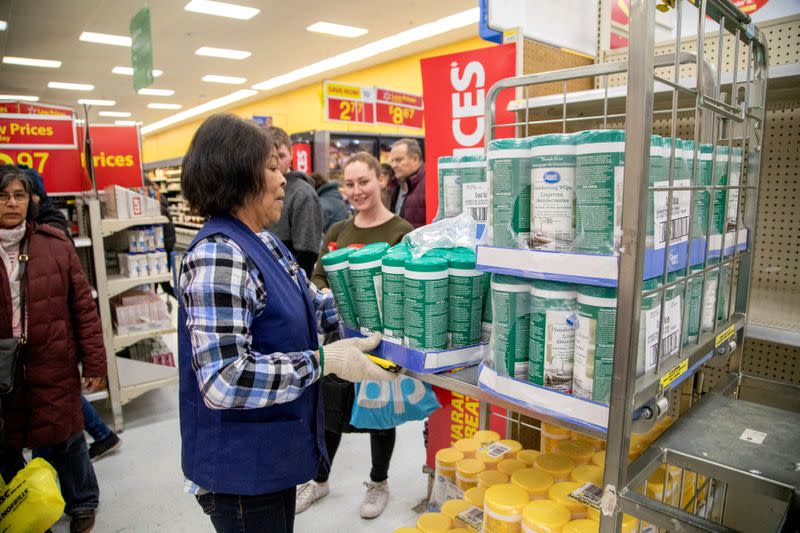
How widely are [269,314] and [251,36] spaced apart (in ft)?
31.5

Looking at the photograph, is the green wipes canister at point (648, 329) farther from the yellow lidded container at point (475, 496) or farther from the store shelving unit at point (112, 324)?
the store shelving unit at point (112, 324)

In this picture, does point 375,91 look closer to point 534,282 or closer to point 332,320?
point 332,320

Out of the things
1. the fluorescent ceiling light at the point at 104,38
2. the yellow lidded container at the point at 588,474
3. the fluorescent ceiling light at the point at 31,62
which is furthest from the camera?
the fluorescent ceiling light at the point at 31,62

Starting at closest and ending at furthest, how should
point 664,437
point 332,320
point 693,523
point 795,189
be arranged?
point 693,523
point 664,437
point 332,320
point 795,189

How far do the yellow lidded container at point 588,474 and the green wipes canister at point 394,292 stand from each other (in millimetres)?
583

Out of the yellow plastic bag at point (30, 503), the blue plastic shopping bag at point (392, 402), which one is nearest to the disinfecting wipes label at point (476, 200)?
the blue plastic shopping bag at point (392, 402)

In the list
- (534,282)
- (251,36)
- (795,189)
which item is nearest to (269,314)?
(534,282)

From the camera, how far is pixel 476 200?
1.51 metres

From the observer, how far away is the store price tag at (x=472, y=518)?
1.44m

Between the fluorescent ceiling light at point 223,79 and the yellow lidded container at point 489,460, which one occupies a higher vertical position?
the fluorescent ceiling light at point 223,79

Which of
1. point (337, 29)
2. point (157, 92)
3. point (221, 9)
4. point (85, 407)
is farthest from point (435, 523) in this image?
point (157, 92)

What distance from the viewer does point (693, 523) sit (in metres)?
0.91

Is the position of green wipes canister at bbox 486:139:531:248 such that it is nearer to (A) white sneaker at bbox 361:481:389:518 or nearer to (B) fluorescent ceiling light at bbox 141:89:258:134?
(A) white sneaker at bbox 361:481:389:518

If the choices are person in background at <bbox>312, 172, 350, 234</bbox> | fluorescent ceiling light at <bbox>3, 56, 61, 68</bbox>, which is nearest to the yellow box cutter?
person in background at <bbox>312, 172, 350, 234</bbox>
